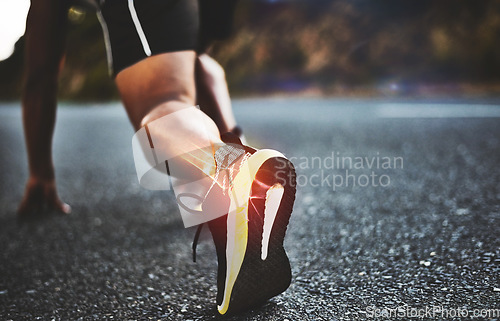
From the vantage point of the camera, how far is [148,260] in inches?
58.2

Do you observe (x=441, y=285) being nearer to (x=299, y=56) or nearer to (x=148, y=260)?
(x=148, y=260)

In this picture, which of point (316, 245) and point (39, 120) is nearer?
point (316, 245)

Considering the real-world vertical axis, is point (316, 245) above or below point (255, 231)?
below

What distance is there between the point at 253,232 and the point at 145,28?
0.63 metres

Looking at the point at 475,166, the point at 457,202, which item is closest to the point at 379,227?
the point at 457,202

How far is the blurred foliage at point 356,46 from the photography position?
387 inches

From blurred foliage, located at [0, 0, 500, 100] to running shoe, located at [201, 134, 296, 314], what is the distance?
863cm

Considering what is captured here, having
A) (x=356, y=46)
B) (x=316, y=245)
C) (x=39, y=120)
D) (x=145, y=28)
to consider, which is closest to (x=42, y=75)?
(x=39, y=120)

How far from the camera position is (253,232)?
3.43ft

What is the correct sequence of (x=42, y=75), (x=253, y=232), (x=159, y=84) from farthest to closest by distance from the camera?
1. (x=42, y=75)
2. (x=159, y=84)
3. (x=253, y=232)

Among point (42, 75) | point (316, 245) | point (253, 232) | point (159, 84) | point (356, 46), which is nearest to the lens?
point (253, 232)

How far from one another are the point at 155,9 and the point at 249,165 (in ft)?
1.87

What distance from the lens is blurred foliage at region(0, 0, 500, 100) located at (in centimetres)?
982

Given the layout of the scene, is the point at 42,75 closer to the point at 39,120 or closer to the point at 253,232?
the point at 39,120
